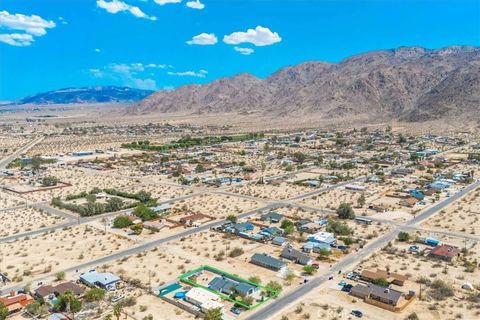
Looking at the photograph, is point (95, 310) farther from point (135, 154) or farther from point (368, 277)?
point (135, 154)

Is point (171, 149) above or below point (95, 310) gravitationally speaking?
above

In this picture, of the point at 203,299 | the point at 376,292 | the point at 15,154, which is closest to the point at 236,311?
the point at 203,299

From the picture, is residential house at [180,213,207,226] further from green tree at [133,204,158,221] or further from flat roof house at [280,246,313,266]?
flat roof house at [280,246,313,266]

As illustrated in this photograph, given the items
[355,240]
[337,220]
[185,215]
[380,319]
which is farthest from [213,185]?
[380,319]

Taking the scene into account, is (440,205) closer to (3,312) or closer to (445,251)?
(445,251)

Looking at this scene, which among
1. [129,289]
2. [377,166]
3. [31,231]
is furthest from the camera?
[377,166]

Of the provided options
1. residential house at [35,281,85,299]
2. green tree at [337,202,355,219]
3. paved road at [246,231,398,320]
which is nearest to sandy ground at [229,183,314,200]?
green tree at [337,202,355,219]
